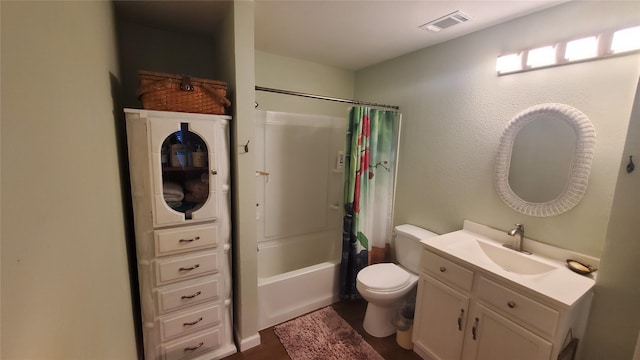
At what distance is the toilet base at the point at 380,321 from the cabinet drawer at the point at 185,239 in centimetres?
132

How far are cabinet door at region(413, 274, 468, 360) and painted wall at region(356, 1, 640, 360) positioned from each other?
577 millimetres

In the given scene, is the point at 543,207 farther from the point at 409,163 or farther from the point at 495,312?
the point at 409,163

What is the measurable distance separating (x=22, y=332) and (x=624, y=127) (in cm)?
235

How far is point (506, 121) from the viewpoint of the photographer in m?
1.73

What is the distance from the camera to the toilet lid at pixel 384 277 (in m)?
1.90

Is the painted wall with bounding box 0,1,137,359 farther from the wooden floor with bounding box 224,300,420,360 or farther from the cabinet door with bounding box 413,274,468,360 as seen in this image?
the cabinet door with bounding box 413,274,468,360

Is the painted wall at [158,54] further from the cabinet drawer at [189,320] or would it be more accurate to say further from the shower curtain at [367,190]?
the cabinet drawer at [189,320]

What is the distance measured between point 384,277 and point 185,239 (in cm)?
146

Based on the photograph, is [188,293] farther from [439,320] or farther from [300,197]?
[439,320]

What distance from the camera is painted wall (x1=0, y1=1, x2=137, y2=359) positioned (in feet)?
1.60

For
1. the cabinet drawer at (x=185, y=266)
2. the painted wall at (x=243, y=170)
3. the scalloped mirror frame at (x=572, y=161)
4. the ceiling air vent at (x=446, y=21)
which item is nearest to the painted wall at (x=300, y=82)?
the painted wall at (x=243, y=170)

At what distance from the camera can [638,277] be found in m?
1.13

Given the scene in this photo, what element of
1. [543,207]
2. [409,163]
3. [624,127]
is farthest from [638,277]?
[409,163]

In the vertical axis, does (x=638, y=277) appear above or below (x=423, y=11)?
below
